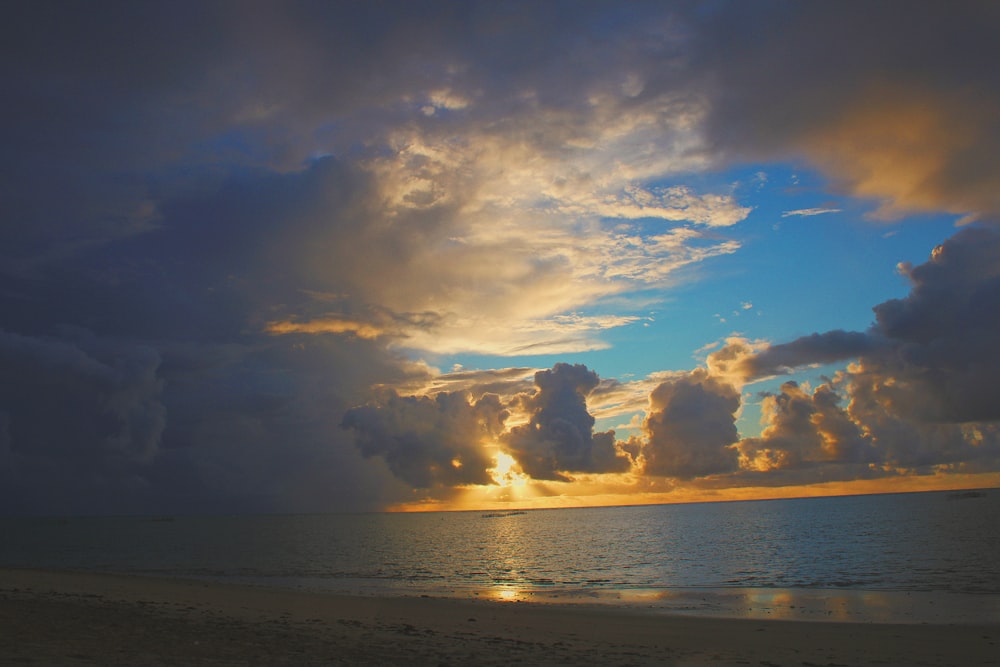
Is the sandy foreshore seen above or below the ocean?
above

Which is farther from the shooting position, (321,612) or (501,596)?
(501,596)

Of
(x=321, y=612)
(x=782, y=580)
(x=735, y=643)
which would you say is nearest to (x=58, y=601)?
(x=321, y=612)

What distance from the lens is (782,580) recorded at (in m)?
55.6

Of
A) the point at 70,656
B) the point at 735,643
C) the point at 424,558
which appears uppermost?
the point at 70,656

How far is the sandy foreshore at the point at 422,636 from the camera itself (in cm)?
2000

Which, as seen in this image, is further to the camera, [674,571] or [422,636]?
[674,571]

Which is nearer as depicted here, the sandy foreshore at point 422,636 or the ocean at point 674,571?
the sandy foreshore at point 422,636

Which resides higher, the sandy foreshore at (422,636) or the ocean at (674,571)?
the sandy foreshore at (422,636)

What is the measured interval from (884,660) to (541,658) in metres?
12.6

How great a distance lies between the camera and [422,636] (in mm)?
25547

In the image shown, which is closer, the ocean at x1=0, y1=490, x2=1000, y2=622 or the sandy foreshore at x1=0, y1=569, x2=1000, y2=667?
the sandy foreshore at x1=0, y1=569, x2=1000, y2=667

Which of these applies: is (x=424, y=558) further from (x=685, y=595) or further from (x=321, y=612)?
(x=321, y=612)

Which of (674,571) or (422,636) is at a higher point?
(422,636)

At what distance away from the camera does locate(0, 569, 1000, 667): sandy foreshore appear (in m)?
20.0
